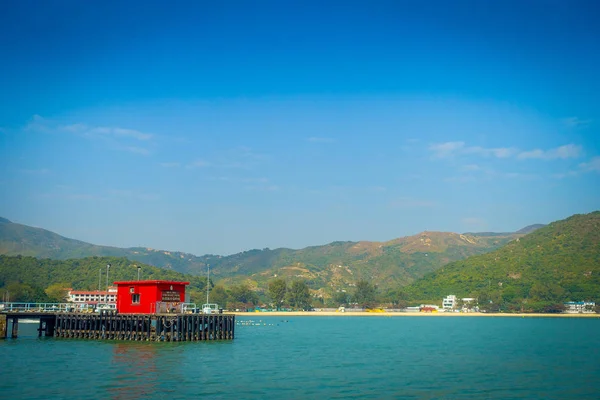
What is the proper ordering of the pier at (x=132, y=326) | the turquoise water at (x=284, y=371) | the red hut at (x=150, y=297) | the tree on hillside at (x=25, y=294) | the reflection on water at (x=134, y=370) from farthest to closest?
the tree on hillside at (x=25, y=294), the red hut at (x=150, y=297), the pier at (x=132, y=326), the turquoise water at (x=284, y=371), the reflection on water at (x=134, y=370)

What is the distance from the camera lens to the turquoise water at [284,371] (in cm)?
4597

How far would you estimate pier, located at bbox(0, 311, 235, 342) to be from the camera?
78.6 metres

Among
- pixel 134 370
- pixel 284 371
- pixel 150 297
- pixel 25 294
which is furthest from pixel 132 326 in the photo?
pixel 25 294

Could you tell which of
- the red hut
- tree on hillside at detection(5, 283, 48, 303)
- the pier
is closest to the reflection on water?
the pier

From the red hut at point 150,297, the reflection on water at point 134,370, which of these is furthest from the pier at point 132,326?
the reflection on water at point 134,370

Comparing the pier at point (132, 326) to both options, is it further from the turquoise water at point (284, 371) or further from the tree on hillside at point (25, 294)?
the tree on hillside at point (25, 294)

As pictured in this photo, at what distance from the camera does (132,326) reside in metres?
80.4

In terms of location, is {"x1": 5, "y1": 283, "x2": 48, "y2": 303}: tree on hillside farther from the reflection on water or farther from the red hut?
the reflection on water

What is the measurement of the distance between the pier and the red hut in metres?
1.61

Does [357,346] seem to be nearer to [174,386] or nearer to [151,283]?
[151,283]

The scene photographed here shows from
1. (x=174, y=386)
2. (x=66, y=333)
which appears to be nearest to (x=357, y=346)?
(x=66, y=333)

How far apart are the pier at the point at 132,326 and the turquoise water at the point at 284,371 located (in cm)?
231

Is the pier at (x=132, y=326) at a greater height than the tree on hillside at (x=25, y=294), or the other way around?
the tree on hillside at (x=25, y=294)

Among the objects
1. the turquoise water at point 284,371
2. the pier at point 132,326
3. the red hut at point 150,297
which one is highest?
the red hut at point 150,297
